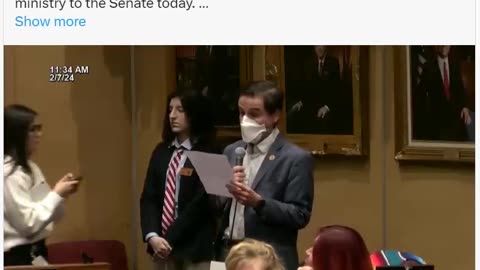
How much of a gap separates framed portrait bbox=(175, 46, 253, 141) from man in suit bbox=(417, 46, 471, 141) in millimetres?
346

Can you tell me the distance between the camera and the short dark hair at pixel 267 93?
1.54m

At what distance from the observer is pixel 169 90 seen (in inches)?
61.4

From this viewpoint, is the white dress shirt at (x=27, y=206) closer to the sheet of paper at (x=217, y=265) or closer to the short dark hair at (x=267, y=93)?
the sheet of paper at (x=217, y=265)

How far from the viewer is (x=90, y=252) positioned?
1.55 metres

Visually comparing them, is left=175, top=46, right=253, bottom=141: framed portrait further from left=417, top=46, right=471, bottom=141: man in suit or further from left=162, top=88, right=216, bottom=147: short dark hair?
left=417, top=46, right=471, bottom=141: man in suit

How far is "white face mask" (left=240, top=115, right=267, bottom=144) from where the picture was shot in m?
1.53

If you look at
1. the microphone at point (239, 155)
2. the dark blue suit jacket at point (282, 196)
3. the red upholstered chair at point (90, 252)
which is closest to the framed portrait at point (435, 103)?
the dark blue suit jacket at point (282, 196)

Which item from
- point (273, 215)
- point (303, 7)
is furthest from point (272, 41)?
point (273, 215)

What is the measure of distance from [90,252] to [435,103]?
28.4 inches

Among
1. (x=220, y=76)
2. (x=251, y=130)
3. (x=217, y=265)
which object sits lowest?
(x=217, y=265)
